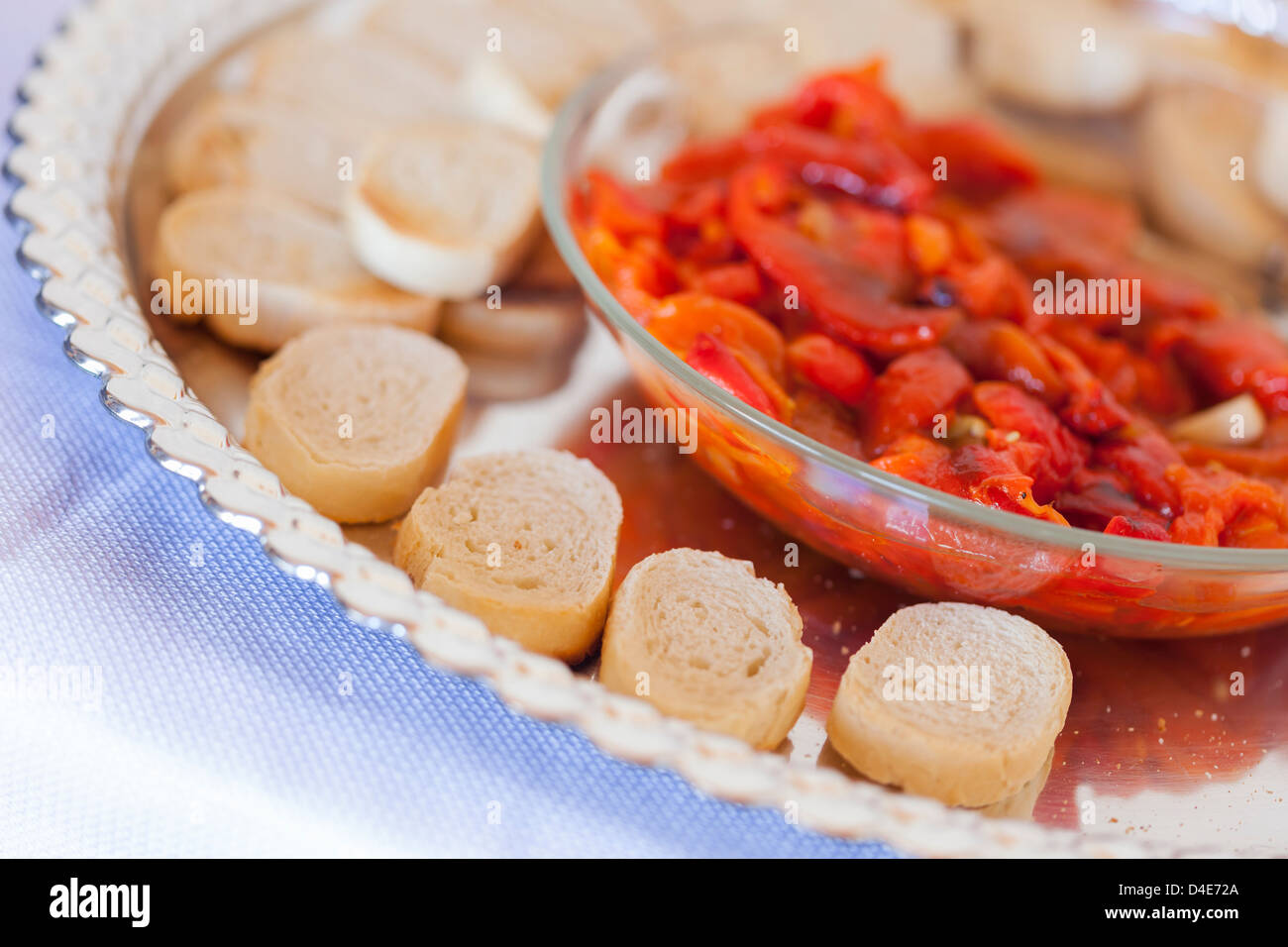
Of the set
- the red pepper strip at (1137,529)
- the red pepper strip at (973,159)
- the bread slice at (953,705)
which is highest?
the red pepper strip at (973,159)

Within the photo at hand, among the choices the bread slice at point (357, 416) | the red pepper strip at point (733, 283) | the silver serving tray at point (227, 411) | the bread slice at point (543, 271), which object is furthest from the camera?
the bread slice at point (543, 271)

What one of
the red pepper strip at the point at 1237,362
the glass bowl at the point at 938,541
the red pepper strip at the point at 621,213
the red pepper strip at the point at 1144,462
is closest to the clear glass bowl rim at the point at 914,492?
the glass bowl at the point at 938,541

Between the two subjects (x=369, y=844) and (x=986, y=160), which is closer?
(x=369, y=844)

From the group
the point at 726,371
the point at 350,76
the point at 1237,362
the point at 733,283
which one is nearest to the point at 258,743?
the point at 726,371

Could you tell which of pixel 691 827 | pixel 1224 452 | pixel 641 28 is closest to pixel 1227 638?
pixel 1224 452

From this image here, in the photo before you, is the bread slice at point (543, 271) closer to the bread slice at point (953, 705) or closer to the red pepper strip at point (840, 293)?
the red pepper strip at point (840, 293)

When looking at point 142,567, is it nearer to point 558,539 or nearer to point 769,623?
point 558,539
